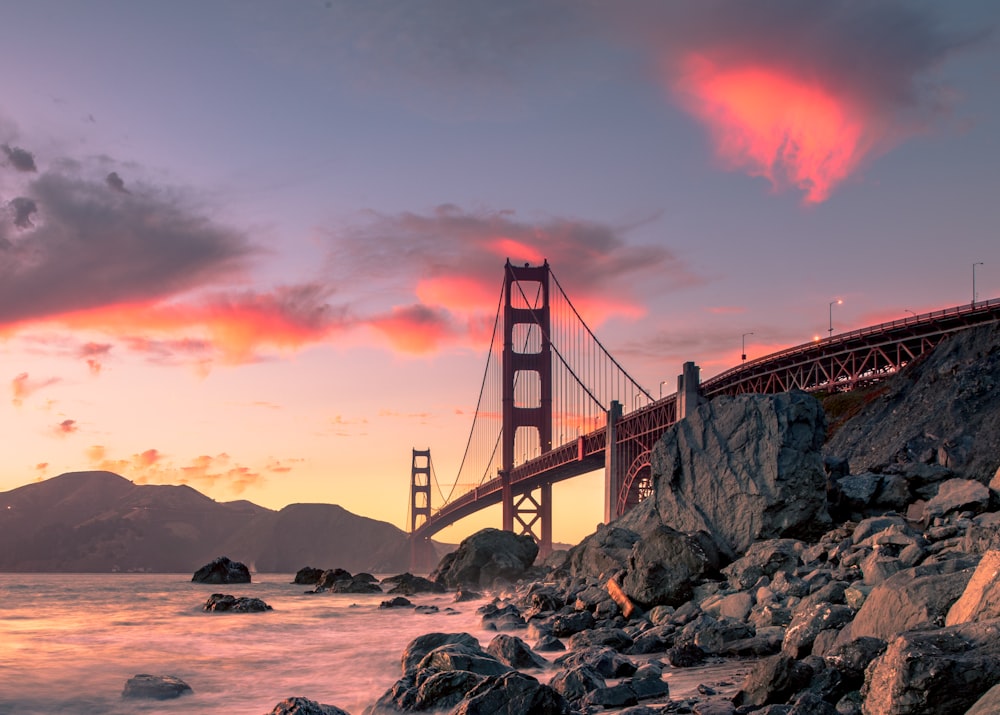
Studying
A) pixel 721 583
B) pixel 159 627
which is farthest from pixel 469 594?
pixel 721 583

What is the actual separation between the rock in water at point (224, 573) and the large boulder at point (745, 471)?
48.2 metres

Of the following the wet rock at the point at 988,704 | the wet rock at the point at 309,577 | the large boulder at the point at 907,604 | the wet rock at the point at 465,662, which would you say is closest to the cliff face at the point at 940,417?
the large boulder at the point at 907,604

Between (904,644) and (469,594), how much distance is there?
30.4 meters

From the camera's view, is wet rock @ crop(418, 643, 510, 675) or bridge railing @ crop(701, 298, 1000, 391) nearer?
wet rock @ crop(418, 643, 510, 675)

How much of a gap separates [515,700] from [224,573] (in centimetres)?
6160

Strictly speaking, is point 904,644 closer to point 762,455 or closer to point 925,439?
point 762,455

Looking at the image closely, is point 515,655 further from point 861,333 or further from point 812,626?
Answer: point 861,333

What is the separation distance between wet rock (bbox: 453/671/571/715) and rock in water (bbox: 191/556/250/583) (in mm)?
59475

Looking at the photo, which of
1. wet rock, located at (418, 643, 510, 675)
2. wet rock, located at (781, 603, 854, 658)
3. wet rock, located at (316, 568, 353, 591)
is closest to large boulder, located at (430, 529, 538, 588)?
wet rock, located at (316, 568, 353, 591)

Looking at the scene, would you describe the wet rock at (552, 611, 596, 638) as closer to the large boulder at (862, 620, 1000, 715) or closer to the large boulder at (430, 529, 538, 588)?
the large boulder at (862, 620, 1000, 715)

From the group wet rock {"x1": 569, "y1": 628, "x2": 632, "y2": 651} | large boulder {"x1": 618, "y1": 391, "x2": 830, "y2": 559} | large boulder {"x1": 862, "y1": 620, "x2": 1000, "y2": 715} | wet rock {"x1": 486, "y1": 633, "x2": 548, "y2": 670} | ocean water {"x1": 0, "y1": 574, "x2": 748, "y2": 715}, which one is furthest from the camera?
large boulder {"x1": 618, "y1": 391, "x2": 830, "y2": 559}

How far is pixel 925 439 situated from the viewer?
103 feet

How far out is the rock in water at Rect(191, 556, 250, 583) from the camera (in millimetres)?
63759

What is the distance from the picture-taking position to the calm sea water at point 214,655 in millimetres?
12928
